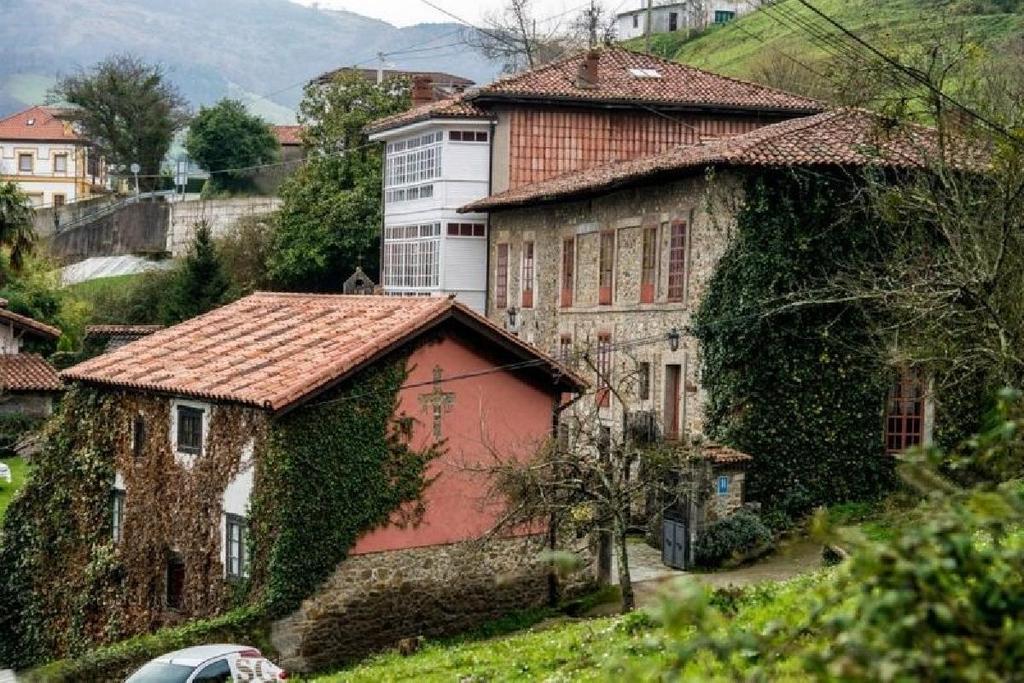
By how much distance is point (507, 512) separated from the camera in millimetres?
25016

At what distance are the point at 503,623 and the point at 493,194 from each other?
855 inches

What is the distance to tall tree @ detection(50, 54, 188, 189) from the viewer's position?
91625 millimetres

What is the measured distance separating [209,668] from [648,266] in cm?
1697

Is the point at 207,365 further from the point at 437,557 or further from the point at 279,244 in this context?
the point at 279,244

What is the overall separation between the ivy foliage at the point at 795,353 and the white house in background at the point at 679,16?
269 feet

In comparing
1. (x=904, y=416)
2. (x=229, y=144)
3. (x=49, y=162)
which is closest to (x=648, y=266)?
(x=904, y=416)

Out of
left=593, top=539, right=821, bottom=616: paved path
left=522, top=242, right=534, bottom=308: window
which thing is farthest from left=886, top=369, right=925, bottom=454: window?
left=522, top=242, right=534, bottom=308: window

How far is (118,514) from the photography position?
2781 cm

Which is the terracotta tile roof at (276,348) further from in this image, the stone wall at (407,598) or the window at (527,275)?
the window at (527,275)

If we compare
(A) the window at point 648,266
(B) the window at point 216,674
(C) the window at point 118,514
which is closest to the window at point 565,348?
(A) the window at point 648,266

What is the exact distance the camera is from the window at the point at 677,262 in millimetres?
32781

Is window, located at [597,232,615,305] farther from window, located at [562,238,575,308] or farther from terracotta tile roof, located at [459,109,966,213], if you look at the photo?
terracotta tile roof, located at [459,109,966,213]

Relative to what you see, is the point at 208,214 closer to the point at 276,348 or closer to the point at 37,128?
the point at 37,128

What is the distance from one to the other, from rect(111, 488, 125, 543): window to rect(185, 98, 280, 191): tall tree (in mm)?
58176
